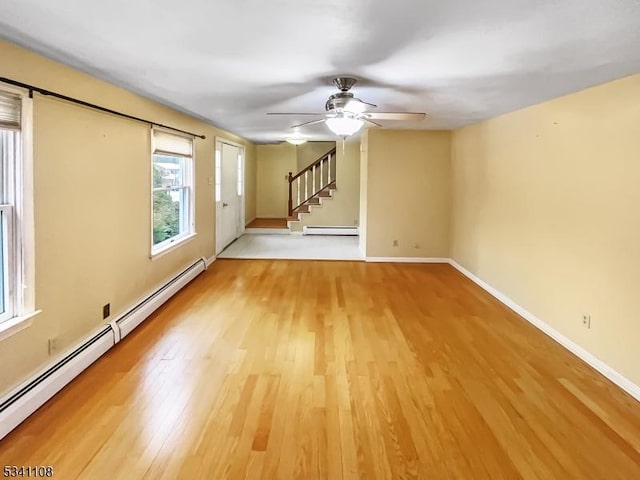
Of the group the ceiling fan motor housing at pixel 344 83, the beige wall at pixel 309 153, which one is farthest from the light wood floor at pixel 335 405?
the beige wall at pixel 309 153

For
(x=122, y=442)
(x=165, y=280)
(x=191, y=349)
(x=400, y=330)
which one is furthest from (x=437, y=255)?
(x=122, y=442)

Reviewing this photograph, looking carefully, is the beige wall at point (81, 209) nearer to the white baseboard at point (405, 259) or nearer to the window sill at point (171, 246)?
the window sill at point (171, 246)

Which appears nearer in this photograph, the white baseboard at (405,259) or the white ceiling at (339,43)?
the white ceiling at (339,43)

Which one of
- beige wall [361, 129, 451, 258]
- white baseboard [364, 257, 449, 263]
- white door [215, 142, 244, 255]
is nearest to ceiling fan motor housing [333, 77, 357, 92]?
beige wall [361, 129, 451, 258]

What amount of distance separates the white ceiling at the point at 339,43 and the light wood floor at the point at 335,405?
2.13m

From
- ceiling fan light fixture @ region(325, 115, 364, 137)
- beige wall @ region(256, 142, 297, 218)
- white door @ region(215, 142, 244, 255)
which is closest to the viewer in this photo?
ceiling fan light fixture @ region(325, 115, 364, 137)

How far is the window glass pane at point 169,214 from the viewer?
534cm

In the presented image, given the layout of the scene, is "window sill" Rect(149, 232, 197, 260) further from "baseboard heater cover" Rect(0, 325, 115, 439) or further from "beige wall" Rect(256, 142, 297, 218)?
"beige wall" Rect(256, 142, 297, 218)

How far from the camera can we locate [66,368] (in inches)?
125

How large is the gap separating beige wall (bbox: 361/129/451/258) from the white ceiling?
3.38m

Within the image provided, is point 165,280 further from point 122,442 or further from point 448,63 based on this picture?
point 448,63

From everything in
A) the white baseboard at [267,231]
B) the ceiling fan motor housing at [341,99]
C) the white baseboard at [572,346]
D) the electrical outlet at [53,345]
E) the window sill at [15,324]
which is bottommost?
the white baseboard at [572,346]

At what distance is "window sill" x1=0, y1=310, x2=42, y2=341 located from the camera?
2.63 m

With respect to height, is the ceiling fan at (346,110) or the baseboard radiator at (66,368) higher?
the ceiling fan at (346,110)
